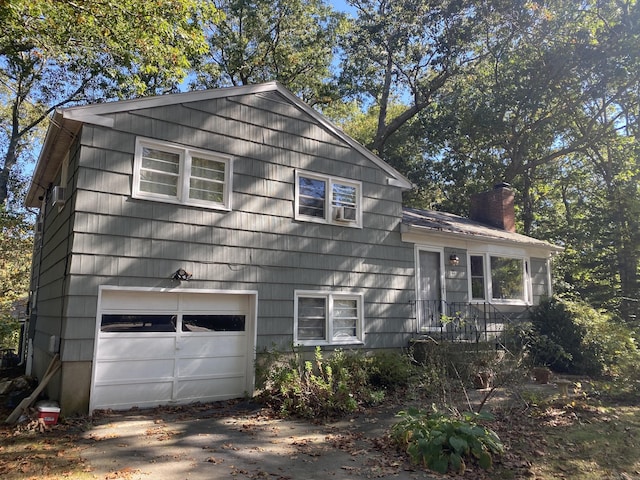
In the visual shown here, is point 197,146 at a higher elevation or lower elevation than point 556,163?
lower

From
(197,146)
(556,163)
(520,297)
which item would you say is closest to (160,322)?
(197,146)

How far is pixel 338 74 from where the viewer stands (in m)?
23.7

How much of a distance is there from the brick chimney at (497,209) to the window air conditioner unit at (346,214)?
7.76 m

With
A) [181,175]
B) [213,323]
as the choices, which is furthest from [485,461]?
[181,175]

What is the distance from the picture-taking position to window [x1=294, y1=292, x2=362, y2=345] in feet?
32.0

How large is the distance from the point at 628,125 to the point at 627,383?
16.2 m

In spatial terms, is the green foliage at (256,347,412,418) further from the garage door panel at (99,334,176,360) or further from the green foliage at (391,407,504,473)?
the green foliage at (391,407,504,473)

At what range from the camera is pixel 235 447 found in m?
5.93

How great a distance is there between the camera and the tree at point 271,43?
2212 cm

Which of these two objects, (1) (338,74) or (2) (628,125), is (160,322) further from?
(2) (628,125)

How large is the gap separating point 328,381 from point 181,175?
182 inches

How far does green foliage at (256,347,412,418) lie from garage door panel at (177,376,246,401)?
0.58 meters

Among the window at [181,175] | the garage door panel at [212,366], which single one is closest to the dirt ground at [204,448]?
the garage door panel at [212,366]

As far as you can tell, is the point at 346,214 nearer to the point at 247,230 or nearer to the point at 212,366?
the point at 247,230
